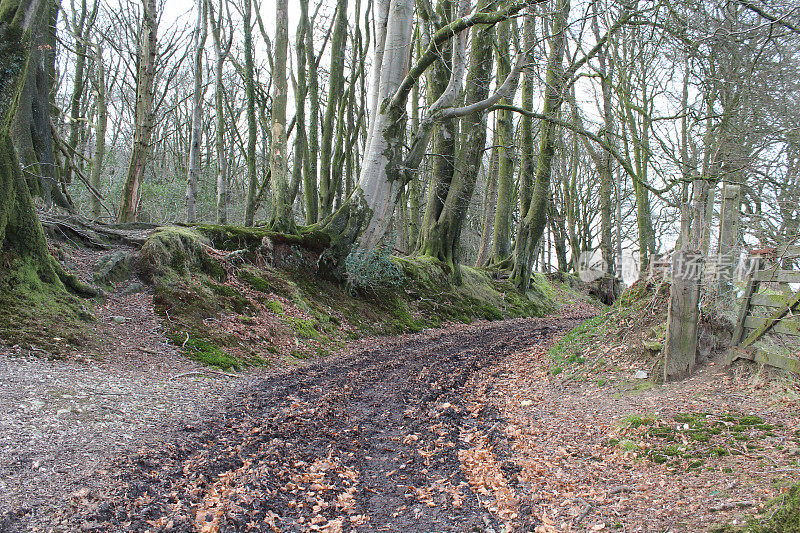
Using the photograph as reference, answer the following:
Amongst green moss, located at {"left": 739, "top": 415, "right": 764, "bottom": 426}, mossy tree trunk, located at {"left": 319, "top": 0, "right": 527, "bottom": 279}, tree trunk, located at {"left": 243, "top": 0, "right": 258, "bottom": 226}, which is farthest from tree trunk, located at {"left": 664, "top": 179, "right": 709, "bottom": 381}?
tree trunk, located at {"left": 243, "top": 0, "right": 258, "bottom": 226}

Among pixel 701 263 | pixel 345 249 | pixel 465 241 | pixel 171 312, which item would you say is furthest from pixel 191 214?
pixel 465 241

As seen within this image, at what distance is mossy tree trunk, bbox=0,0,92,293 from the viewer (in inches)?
227

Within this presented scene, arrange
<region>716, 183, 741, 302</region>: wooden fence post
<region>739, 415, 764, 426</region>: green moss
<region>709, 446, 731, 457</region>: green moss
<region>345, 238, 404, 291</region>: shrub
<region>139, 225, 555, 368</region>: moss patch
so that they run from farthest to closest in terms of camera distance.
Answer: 1. <region>345, 238, 404, 291</region>: shrub
2. <region>139, 225, 555, 368</region>: moss patch
3. <region>716, 183, 741, 302</region>: wooden fence post
4. <region>739, 415, 764, 426</region>: green moss
5. <region>709, 446, 731, 457</region>: green moss

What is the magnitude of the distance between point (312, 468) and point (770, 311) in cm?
436

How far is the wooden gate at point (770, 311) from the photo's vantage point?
4.33 m

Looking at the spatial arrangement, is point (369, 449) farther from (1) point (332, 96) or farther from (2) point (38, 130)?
(1) point (332, 96)

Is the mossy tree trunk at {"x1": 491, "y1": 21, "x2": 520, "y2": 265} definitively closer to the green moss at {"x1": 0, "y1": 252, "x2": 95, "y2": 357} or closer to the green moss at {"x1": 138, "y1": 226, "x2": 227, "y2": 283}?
the green moss at {"x1": 138, "y1": 226, "x2": 227, "y2": 283}

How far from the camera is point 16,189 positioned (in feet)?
20.5

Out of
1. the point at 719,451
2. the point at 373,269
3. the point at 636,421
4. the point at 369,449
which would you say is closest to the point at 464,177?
the point at 373,269

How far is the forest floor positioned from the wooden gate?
23 cm

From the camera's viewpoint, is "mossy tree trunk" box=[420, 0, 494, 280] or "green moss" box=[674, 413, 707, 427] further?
"mossy tree trunk" box=[420, 0, 494, 280]

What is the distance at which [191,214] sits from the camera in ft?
48.6

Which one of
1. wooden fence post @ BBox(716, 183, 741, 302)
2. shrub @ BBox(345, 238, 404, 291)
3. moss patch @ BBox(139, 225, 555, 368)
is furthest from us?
shrub @ BBox(345, 238, 404, 291)

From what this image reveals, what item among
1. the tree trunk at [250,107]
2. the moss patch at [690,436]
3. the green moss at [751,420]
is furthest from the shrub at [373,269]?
the green moss at [751,420]
